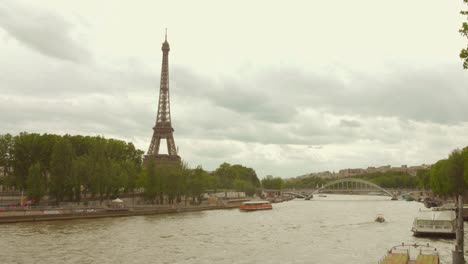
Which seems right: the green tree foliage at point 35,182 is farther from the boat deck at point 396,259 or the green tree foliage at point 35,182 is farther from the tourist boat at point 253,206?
the boat deck at point 396,259

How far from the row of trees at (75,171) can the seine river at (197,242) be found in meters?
10.4

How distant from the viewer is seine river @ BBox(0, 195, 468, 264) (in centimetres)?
2809

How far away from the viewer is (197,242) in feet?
115

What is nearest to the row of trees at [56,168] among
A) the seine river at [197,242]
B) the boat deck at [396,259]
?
the seine river at [197,242]

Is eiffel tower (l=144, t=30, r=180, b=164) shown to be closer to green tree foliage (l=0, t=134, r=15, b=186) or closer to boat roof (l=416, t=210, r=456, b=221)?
green tree foliage (l=0, t=134, r=15, b=186)

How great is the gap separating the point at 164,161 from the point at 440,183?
50964 millimetres

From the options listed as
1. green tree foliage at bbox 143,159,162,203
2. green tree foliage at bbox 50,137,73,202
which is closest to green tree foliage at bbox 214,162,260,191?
green tree foliage at bbox 143,159,162,203

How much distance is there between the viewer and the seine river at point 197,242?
28.1 metres

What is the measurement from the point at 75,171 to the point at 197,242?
28262mm

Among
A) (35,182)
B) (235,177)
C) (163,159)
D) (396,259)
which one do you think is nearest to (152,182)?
(35,182)

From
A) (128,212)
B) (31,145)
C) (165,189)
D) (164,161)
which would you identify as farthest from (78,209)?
(164,161)

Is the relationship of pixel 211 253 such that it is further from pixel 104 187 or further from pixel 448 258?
pixel 104 187

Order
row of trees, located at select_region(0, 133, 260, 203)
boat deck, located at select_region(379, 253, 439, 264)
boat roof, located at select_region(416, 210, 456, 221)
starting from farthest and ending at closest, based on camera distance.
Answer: row of trees, located at select_region(0, 133, 260, 203) < boat roof, located at select_region(416, 210, 456, 221) < boat deck, located at select_region(379, 253, 439, 264)

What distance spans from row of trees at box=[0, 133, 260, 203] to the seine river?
10.4 meters
